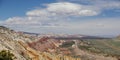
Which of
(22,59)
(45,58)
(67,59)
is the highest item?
(22,59)

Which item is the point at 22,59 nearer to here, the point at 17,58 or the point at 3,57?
the point at 17,58

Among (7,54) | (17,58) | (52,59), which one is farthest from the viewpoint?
(52,59)

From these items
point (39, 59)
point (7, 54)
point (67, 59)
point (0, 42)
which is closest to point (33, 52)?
point (39, 59)

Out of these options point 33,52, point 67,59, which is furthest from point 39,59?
point 67,59

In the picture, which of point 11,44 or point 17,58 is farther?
point 11,44

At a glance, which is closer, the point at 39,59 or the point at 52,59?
the point at 39,59

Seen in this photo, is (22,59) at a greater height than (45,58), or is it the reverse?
(22,59)

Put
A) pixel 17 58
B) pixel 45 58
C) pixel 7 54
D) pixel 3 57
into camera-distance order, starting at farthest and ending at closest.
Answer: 1. pixel 45 58
2. pixel 17 58
3. pixel 7 54
4. pixel 3 57

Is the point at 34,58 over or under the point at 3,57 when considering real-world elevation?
under

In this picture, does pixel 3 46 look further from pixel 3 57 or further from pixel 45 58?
pixel 45 58
